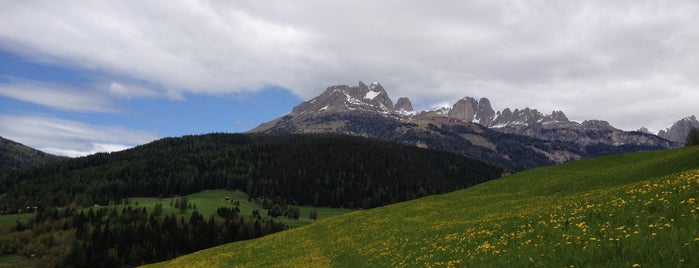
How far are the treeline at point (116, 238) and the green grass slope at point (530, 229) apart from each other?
118 metres

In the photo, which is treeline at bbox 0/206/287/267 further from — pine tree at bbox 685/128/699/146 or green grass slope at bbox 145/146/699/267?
pine tree at bbox 685/128/699/146

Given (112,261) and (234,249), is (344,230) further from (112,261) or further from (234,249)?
(112,261)

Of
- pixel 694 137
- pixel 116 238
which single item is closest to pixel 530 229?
pixel 694 137

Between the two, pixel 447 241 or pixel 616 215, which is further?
pixel 447 241

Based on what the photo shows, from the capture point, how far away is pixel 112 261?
153500 millimetres

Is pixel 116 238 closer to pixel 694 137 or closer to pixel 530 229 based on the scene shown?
pixel 530 229

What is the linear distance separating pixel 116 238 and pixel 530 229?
6846 inches

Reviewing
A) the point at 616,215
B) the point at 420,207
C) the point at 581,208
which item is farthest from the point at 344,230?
the point at 616,215

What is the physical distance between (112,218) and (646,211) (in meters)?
220

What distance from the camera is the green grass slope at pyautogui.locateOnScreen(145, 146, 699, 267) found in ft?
54.8

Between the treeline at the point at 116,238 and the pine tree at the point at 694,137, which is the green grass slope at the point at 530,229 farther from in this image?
the treeline at the point at 116,238

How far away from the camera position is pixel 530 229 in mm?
26078

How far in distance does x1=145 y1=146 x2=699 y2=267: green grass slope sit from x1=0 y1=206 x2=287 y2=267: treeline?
4633 inches

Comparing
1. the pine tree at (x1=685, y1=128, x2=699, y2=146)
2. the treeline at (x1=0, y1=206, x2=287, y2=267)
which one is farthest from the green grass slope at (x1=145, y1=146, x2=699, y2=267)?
the treeline at (x1=0, y1=206, x2=287, y2=267)
